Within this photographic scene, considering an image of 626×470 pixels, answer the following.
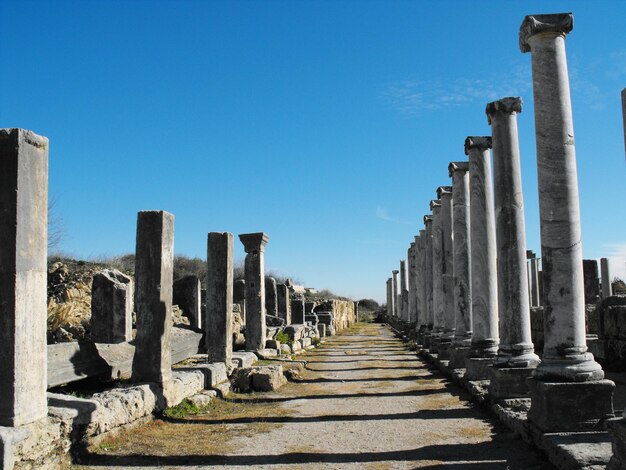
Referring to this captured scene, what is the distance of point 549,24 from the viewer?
7.64 meters

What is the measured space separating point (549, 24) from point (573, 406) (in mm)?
4621

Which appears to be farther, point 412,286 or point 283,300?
point 412,286

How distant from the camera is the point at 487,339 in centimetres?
1140

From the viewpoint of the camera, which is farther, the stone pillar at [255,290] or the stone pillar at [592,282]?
the stone pillar at [592,282]

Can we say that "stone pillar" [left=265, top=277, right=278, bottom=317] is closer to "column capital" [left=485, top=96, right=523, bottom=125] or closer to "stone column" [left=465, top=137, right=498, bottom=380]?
"stone column" [left=465, top=137, right=498, bottom=380]

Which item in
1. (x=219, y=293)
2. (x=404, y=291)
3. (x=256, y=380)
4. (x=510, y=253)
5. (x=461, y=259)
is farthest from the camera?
(x=404, y=291)

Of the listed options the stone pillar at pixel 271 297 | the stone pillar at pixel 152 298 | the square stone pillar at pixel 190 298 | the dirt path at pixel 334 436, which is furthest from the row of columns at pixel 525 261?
the stone pillar at pixel 271 297

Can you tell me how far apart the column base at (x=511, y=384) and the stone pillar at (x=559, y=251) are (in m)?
1.63

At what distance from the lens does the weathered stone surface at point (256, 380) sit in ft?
35.5

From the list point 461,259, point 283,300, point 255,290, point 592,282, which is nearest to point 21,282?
point 461,259

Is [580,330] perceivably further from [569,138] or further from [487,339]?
[487,339]

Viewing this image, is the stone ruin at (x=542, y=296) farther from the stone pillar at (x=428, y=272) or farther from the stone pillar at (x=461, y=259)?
the stone pillar at (x=428, y=272)

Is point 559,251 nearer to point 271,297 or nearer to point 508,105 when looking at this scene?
point 508,105

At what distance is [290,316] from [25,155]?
22.4 metres
